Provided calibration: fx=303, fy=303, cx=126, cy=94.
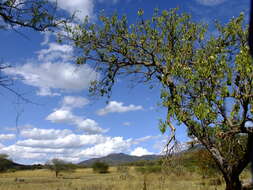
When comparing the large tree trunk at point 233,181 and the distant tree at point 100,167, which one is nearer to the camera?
the large tree trunk at point 233,181

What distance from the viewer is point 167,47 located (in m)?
13.6

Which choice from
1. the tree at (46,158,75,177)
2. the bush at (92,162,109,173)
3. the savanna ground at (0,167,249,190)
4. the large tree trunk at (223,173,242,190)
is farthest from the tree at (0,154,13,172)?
the large tree trunk at (223,173,242,190)

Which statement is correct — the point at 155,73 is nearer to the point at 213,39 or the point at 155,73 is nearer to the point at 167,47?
→ the point at 167,47

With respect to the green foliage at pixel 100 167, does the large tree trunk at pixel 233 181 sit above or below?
above

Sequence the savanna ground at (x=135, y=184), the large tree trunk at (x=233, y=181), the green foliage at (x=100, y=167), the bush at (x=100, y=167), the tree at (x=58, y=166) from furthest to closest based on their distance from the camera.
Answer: the bush at (x=100, y=167) → the green foliage at (x=100, y=167) → the tree at (x=58, y=166) → the savanna ground at (x=135, y=184) → the large tree trunk at (x=233, y=181)

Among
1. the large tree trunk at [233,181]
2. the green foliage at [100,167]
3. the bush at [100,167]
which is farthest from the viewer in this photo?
the bush at [100,167]

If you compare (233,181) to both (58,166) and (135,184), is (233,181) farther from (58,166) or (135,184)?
(58,166)

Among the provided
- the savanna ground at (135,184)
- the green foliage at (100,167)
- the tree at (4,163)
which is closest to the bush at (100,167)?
the green foliage at (100,167)

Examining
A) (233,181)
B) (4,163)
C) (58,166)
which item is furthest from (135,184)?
(4,163)

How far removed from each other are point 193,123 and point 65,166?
75210mm

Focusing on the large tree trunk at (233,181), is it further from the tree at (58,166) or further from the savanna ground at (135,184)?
the tree at (58,166)

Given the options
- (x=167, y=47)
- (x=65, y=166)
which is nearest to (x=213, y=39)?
(x=167, y=47)

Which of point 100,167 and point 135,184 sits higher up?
point 135,184

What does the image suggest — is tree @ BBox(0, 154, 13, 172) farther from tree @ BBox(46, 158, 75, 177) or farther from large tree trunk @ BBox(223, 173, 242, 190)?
large tree trunk @ BBox(223, 173, 242, 190)
